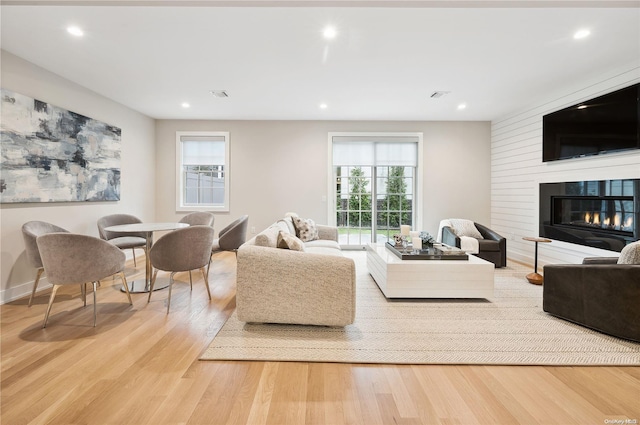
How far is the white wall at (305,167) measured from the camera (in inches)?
242

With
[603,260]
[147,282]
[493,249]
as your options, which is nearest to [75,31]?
[147,282]

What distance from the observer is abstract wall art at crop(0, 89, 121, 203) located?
10.7 ft

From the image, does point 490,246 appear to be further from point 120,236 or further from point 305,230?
point 120,236

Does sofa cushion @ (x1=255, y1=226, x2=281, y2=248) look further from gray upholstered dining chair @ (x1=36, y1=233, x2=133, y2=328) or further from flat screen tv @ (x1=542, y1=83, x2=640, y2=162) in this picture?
flat screen tv @ (x1=542, y1=83, x2=640, y2=162)

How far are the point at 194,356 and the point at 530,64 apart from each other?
4.40 m

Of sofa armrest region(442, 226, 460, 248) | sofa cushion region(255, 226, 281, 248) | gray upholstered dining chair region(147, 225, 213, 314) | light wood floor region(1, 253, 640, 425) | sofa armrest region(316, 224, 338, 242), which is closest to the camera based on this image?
light wood floor region(1, 253, 640, 425)

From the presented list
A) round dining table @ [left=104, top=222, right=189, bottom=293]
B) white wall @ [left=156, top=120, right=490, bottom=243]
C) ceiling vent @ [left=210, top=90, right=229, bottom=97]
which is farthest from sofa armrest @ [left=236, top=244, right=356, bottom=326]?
white wall @ [left=156, top=120, right=490, bottom=243]

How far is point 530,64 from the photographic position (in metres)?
3.52

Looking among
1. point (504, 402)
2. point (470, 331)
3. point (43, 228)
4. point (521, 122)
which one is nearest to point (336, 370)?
point (504, 402)

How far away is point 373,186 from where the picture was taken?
6258 mm

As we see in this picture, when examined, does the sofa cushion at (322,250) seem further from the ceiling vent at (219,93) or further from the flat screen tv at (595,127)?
the flat screen tv at (595,127)

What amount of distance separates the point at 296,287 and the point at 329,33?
2.28 meters

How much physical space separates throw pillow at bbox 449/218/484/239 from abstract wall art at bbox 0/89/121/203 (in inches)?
216

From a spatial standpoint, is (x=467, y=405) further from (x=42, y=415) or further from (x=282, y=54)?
(x=282, y=54)
